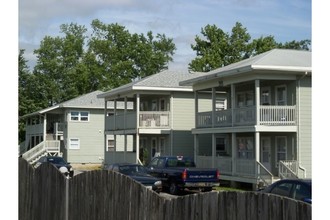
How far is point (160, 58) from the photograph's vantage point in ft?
247

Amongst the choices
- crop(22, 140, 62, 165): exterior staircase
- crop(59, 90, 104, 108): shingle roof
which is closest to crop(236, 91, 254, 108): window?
crop(59, 90, 104, 108): shingle roof

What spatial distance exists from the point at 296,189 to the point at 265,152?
51.5 ft

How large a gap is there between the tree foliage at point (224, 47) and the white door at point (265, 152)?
31.4m

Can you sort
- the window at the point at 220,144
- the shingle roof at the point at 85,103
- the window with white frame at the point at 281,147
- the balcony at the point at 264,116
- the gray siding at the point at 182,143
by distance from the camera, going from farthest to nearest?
1. the shingle roof at the point at 85,103
2. the gray siding at the point at 182,143
3. the window at the point at 220,144
4. the window with white frame at the point at 281,147
5. the balcony at the point at 264,116

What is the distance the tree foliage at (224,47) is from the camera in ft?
195

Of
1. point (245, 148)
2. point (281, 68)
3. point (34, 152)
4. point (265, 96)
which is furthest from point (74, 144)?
point (281, 68)

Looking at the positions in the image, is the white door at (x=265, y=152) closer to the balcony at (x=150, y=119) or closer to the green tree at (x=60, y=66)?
the balcony at (x=150, y=119)

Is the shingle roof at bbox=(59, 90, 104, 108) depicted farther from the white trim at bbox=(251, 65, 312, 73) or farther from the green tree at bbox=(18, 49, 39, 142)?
the white trim at bbox=(251, 65, 312, 73)

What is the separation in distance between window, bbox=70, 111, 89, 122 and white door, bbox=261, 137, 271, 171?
89.8 ft

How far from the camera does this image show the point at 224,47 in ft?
199

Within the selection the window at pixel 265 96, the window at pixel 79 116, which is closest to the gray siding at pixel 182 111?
the window at pixel 265 96

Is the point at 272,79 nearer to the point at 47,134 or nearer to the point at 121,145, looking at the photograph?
the point at 121,145

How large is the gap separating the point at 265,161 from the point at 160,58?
48824 millimetres

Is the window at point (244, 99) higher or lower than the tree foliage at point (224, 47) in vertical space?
lower
